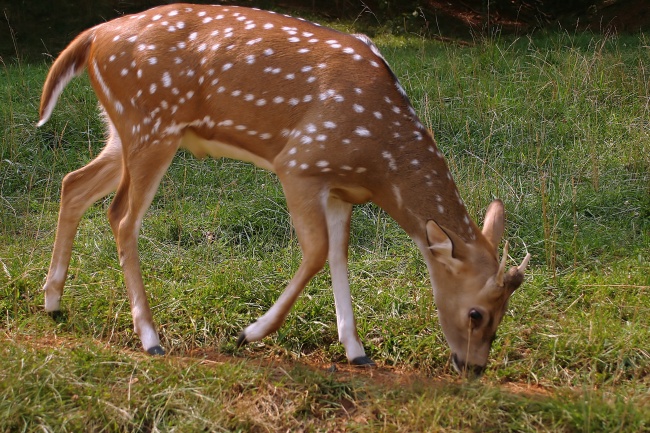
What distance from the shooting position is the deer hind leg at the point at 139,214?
5172mm

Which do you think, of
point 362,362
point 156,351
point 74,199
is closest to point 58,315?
point 74,199

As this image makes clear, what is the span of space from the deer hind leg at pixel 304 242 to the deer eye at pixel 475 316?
2.88 ft

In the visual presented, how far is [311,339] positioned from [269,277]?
0.72 m

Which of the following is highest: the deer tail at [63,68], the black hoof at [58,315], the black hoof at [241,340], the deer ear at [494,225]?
the deer tail at [63,68]

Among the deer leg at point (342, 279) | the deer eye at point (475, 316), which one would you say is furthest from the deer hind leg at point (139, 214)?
the deer eye at point (475, 316)

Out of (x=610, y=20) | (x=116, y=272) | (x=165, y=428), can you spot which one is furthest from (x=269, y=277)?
(x=610, y=20)

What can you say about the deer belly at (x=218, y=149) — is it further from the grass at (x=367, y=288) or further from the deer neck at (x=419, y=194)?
the grass at (x=367, y=288)

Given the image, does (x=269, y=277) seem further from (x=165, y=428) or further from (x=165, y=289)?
(x=165, y=428)

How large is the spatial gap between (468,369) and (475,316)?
31cm

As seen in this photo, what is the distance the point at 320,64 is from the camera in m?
5.10

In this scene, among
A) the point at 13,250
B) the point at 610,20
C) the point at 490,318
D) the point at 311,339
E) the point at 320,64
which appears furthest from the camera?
the point at 610,20

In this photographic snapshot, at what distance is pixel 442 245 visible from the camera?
4.70 metres

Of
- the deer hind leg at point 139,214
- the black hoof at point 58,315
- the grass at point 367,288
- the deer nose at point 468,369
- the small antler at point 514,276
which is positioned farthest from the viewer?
the black hoof at point 58,315

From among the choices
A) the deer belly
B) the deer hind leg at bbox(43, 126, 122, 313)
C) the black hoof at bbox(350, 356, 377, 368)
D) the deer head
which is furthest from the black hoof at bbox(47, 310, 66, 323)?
the deer head
